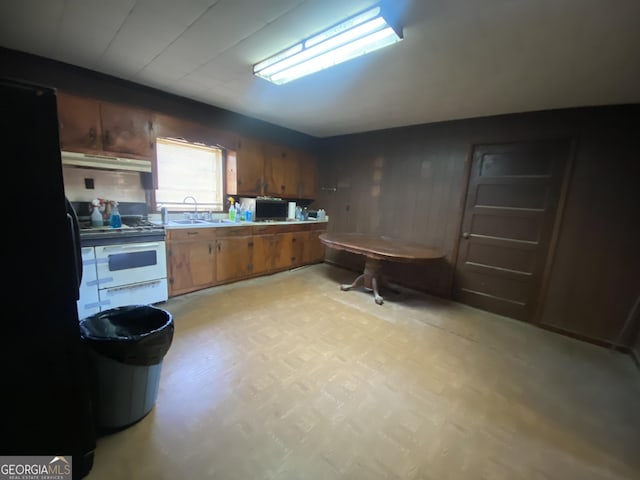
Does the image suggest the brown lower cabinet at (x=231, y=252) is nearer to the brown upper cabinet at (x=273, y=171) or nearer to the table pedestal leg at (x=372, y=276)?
the brown upper cabinet at (x=273, y=171)

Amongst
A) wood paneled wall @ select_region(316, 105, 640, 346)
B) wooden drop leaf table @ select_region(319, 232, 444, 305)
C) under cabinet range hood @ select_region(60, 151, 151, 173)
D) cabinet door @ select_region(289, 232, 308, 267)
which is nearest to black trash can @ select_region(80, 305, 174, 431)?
under cabinet range hood @ select_region(60, 151, 151, 173)

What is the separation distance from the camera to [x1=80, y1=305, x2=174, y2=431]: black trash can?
1.28 metres

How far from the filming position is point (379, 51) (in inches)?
73.4

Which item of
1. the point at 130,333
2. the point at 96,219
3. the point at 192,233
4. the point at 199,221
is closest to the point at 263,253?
the point at 199,221

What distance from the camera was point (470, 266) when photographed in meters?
3.36

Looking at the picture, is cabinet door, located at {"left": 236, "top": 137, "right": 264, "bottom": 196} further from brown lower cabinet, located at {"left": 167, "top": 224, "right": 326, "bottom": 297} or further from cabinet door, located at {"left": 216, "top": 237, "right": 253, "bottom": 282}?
cabinet door, located at {"left": 216, "top": 237, "right": 253, "bottom": 282}

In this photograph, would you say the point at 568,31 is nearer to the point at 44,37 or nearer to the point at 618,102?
the point at 618,102

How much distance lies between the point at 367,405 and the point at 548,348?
212 centimetres

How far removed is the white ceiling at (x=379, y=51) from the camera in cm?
144

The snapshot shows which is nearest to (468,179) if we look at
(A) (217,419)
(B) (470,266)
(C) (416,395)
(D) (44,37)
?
(B) (470,266)

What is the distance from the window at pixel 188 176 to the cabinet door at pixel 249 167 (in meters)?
0.34

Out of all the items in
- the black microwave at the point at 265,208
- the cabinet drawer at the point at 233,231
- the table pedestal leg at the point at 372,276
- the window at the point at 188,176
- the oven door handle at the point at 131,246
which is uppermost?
the window at the point at 188,176

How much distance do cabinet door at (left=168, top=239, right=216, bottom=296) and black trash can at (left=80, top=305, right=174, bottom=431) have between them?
1585 mm

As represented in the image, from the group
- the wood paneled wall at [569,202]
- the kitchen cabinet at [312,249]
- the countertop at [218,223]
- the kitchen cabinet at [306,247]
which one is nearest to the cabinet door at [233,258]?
the countertop at [218,223]
